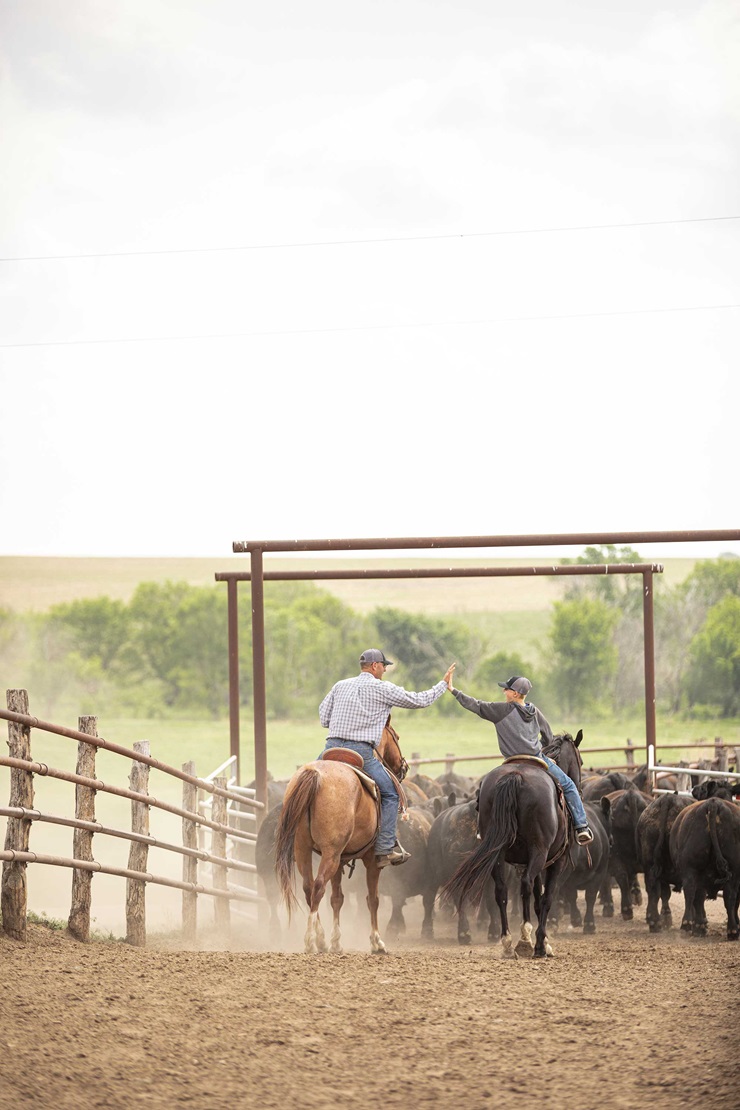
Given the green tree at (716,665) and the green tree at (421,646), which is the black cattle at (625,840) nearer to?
the green tree at (421,646)

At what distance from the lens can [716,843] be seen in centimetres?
1111

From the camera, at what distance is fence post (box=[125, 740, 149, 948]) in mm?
9109

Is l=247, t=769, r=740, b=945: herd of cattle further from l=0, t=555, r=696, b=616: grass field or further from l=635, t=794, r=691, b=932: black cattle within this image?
l=0, t=555, r=696, b=616: grass field

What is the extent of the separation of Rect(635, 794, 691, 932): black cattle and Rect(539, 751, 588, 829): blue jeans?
283 centimetres

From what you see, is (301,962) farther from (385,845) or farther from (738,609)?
(738,609)

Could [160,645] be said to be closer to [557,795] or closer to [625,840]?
[625,840]

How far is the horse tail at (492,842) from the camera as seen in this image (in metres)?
8.95

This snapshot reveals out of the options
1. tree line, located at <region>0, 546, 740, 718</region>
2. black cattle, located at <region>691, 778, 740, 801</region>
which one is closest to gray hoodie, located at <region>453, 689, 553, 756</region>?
black cattle, located at <region>691, 778, 740, 801</region>

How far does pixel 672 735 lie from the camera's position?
7069 centimetres

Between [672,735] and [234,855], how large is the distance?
59.7 metres

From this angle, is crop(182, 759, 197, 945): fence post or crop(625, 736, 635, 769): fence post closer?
crop(182, 759, 197, 945): fence post

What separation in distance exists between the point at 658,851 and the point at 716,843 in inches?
47.8

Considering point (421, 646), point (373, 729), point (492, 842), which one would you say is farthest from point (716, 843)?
point (421, 646)

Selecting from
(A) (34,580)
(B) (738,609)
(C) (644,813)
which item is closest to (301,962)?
(C) (644,813)
